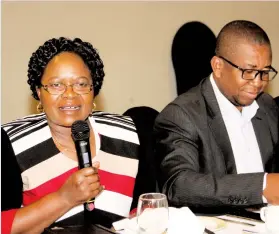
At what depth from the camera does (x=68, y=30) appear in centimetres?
387

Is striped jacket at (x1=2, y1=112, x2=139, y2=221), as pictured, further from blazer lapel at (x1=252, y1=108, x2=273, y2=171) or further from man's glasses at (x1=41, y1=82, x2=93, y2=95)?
blazer lapel at (x1=252, y1=108, x2=273, y2=171)

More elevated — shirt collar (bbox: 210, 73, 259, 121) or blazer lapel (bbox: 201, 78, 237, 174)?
shirt collar (bbox: 210, 73, 259, 121)

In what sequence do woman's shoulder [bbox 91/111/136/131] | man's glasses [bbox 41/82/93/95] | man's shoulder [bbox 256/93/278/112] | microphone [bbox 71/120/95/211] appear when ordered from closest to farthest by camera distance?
microphone [bbox 71/120/95/211], man's glasses [bbox 41/82/93/95], woman's shoulder [bbox 91/111/136/131], man's shoulder [bbox 256/93/278/112]

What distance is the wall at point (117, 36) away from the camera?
3.70 meters

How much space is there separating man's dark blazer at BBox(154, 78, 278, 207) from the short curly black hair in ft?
1.45

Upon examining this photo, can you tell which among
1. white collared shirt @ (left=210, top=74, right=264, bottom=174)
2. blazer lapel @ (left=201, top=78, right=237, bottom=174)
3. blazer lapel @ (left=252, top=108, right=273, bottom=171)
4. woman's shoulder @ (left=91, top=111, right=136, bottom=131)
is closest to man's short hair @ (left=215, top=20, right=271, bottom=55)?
white collared shirt @ (left=210, top=74, right=264, bottom=174)

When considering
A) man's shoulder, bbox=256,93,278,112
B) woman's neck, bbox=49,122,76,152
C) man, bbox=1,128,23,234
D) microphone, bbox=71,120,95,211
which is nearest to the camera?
microphone, bbox=71,120,95,211

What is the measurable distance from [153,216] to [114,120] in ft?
2.93

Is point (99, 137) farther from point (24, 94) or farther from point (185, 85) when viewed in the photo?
point (185, 85)

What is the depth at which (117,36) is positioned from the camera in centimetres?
409

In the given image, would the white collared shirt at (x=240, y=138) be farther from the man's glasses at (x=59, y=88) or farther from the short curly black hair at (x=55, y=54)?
the man's glasses at (x=59, y=88)

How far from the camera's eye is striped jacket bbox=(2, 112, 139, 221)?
6.28ft

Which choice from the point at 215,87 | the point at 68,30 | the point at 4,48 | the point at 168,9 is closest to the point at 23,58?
the point at 4,48

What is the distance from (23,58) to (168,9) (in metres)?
1.44
